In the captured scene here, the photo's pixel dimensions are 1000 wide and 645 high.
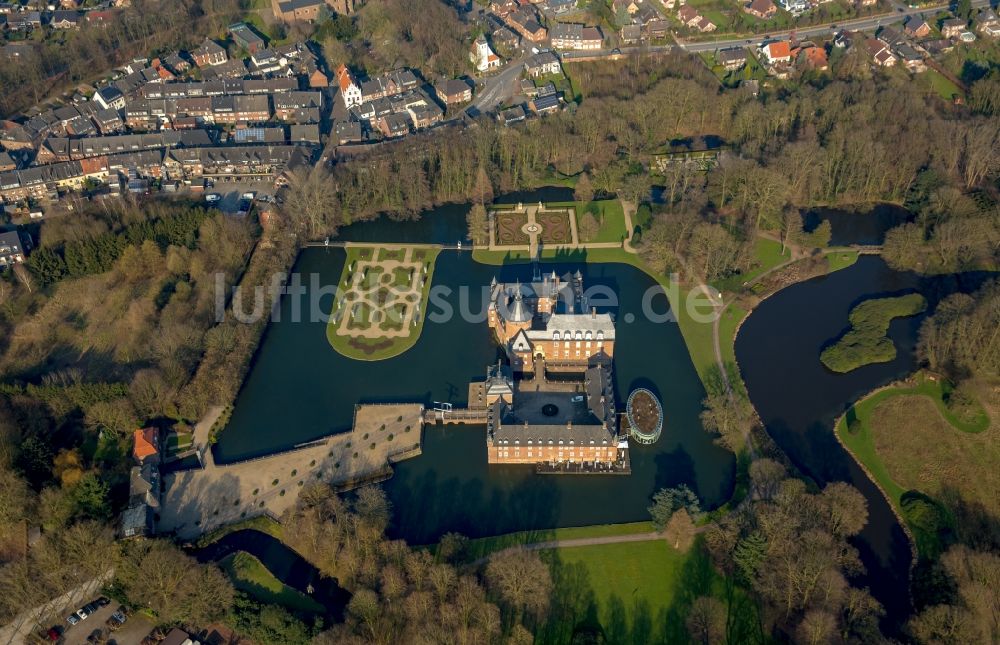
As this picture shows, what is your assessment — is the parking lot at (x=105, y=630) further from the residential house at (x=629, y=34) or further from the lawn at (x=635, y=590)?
the residential house at (x=629, y=34)

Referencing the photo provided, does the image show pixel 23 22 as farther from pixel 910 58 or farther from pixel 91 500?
pixel 910 58

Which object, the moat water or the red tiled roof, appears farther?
the red tiled roof

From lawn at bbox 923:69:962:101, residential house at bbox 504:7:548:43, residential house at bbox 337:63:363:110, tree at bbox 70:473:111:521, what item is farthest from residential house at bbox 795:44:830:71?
tree at bbox 70:473:111:521

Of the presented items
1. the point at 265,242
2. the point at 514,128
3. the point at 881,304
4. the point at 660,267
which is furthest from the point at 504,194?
the point at 881,304

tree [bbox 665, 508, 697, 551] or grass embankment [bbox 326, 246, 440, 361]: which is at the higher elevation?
grass embankment [bbox 326, 246, 440, 361]

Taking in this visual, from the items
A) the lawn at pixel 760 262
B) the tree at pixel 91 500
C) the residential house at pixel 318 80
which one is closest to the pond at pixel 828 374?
the lawn at pixel 760 262

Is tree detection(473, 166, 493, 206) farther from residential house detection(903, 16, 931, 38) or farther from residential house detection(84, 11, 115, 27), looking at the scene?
residential house detection(84, 11, 115, 27)
